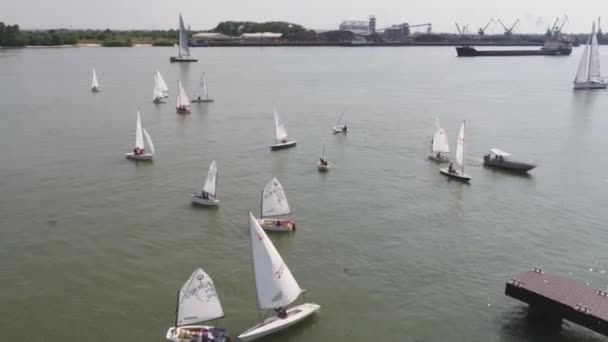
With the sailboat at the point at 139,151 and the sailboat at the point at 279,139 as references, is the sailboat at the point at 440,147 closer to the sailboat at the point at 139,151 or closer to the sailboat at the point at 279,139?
the sailboat at the point at 279,139

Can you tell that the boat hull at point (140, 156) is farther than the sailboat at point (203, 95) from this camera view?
No

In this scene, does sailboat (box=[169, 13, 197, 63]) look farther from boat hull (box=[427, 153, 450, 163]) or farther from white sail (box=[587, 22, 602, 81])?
boat hull (box=[427, 153, 450, 163])

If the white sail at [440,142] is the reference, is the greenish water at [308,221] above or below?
below

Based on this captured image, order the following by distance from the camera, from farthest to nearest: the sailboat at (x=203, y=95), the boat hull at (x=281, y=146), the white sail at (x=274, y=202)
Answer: the sailboat at (x=203, y=95)
the boat hull at (x=281, y=146)
the white sail at (x=274, y=202)

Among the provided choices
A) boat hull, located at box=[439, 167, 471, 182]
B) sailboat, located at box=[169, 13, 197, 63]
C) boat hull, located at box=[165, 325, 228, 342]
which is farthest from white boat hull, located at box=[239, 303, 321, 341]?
sailboat, located at box=[169, 13, 197, 63]

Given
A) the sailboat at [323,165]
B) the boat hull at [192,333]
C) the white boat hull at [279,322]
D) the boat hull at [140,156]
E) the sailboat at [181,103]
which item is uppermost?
the sailboat at [181,103]

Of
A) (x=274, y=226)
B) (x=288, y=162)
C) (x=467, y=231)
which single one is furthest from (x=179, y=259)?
(x=288, y=162)

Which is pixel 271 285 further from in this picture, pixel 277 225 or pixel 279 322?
pixel 277 225

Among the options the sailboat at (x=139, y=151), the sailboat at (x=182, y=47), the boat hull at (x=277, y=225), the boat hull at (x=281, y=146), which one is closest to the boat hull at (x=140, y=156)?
the sailboat at (x=139, y=151)
